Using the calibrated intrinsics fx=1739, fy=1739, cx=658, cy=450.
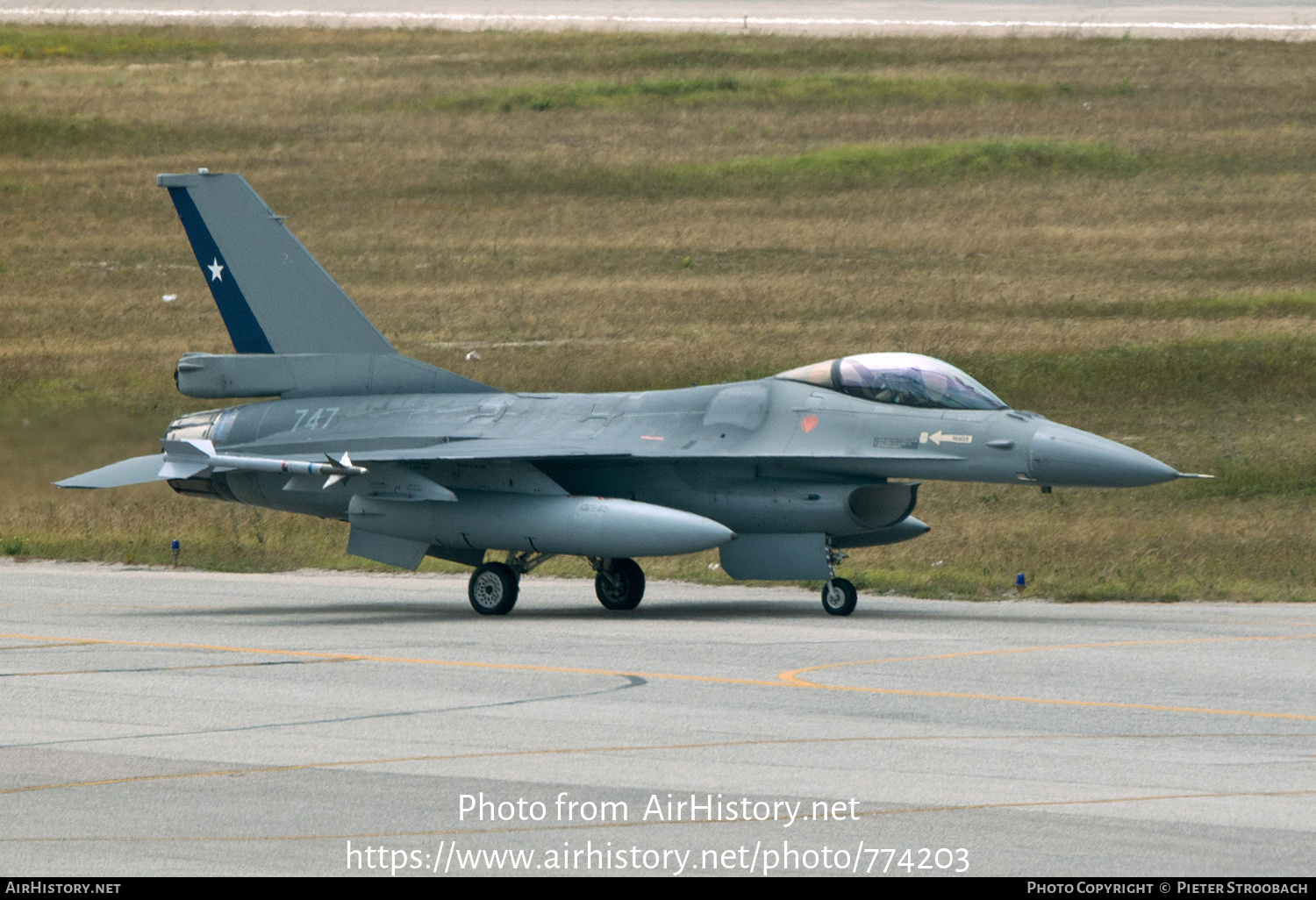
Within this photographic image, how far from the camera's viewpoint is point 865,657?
15.2 metres

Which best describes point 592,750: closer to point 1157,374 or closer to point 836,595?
point 836,595

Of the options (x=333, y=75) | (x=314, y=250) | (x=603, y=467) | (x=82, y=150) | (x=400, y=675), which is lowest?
(x=400, y=675)

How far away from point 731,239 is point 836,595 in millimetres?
28394

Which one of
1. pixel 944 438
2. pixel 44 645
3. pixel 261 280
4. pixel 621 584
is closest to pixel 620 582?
pixel 621 584

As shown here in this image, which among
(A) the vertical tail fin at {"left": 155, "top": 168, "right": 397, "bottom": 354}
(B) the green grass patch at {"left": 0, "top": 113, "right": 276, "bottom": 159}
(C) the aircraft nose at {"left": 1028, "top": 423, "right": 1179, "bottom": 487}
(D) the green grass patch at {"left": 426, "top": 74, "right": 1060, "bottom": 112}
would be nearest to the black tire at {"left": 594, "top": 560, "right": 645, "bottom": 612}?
(A) the vertical tail fin at {"left": 155, "top": 168, "right": 397, "bottom": 354}

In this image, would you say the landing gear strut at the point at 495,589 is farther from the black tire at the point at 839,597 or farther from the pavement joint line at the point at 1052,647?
the pavement joint line at the point at 1052,647

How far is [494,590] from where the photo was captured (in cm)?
1936

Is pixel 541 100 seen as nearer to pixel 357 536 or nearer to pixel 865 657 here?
pixel 357 536

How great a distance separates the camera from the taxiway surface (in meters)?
8.59

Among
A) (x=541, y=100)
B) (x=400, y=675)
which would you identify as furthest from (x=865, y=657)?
(x=541, y=100)

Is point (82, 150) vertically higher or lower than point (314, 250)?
higher

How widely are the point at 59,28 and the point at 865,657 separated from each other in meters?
68.8

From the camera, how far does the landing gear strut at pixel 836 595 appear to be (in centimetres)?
1859

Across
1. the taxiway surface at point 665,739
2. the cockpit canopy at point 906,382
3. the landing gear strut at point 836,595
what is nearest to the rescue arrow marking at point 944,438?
the cockpit canopy at point 906,382
